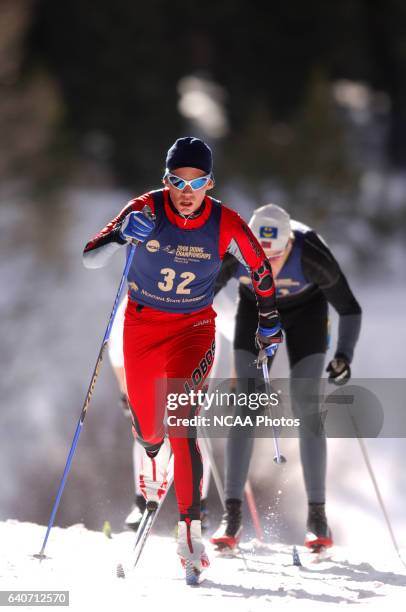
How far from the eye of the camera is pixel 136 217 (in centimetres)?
482

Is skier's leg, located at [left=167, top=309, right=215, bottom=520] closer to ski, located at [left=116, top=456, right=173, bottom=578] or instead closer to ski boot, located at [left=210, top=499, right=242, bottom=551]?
ski, located at [left=116, top=456, right=173, bottom=578]

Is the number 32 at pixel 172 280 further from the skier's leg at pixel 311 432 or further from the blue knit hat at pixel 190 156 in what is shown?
the skier's leg at pixel 311 432

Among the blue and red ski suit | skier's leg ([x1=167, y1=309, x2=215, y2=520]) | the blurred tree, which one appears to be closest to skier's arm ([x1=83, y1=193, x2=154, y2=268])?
the blue and red ski suit

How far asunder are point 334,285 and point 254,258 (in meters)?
1.14

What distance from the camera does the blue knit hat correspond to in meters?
4.90

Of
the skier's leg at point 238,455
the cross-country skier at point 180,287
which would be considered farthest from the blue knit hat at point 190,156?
the skier's leg at point 238,455

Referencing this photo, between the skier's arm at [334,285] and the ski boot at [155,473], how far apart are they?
4.49 ft

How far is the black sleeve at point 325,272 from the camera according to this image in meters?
6.02

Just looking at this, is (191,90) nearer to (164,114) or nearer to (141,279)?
(164,114)

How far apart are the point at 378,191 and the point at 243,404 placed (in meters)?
26.0

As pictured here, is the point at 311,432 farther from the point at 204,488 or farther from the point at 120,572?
the point at 120,572

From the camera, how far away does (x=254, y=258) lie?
5090 mm

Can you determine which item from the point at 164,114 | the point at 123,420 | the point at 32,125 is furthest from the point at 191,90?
the point at 123,420

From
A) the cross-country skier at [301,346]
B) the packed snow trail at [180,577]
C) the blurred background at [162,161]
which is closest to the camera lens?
the packed snow trail at [180,577]
